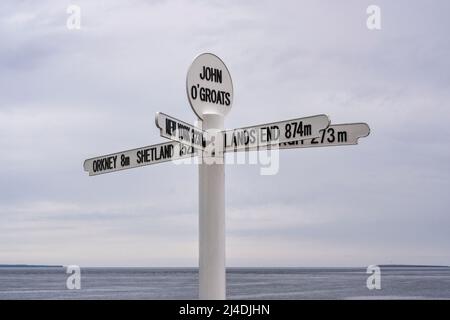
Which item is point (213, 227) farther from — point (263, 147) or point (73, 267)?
point (73, 267)

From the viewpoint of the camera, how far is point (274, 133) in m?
6.51

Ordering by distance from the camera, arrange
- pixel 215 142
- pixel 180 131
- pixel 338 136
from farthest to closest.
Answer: pixel 215 142, pixel 338 136, pixel 180 131

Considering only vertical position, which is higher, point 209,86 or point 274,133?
point 209,86

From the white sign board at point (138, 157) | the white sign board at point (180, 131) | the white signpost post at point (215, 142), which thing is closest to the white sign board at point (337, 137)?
the white signpost post at point (215, 142)

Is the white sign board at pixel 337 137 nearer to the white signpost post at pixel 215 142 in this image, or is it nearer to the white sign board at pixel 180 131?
the white signpost post at pixel 215 142

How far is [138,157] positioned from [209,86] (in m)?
1.05

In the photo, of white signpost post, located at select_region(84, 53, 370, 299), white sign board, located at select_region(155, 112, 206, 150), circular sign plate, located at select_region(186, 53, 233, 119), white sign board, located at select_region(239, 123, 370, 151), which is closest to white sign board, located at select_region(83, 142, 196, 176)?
white signpost post, located at select_region(84, 53, 370, 299)

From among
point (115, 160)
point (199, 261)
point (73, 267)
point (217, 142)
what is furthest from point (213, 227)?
point (73, 267)

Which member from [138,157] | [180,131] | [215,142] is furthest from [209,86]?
[138,157]

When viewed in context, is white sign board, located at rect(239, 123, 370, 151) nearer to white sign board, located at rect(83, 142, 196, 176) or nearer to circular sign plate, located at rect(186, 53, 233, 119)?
circular sign plate, located at rect(186, 53, 233, 119)

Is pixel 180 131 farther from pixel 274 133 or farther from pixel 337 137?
pixel 337 137
